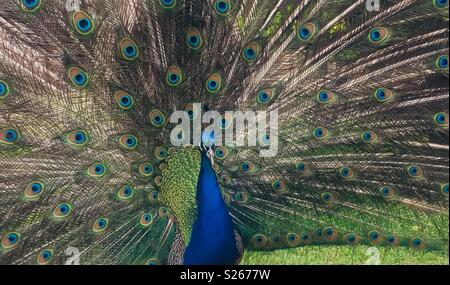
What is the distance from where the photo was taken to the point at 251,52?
2.62 metres

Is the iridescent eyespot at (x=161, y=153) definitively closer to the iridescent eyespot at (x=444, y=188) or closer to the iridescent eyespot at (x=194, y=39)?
the iridescent eyespot at (x=194, y=39)

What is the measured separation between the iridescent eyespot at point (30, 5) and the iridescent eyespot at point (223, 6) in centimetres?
87

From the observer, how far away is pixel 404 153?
278 cm

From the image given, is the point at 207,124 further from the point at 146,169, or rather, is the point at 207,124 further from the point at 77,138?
the point at 77,138

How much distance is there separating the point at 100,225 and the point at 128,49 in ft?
3.35

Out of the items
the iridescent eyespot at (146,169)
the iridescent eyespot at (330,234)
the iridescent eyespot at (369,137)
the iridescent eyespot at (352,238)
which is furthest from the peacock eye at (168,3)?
the iridescent eyespot at (352,238)

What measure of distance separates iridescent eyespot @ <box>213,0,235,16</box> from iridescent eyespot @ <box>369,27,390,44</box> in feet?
2.52

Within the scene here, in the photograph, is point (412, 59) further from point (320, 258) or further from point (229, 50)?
point (320, 258)

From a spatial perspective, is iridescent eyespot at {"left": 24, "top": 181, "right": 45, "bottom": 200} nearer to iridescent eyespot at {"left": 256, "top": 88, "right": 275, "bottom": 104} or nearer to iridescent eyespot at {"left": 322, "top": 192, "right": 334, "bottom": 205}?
iridescent eyespot at {"left": 256, "top": 88, "right": 275, "bottom": 104}

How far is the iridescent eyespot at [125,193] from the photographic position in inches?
109

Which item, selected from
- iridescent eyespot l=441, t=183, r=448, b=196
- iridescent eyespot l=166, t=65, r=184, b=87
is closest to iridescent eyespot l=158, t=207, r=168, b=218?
iridescent eyespot l=166, t=65, r=184, b=87

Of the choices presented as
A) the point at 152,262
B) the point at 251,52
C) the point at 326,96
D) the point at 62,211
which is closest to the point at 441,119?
the point at 326,96

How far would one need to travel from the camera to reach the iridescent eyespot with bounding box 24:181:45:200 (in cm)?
260

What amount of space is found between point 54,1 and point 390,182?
2.11m
